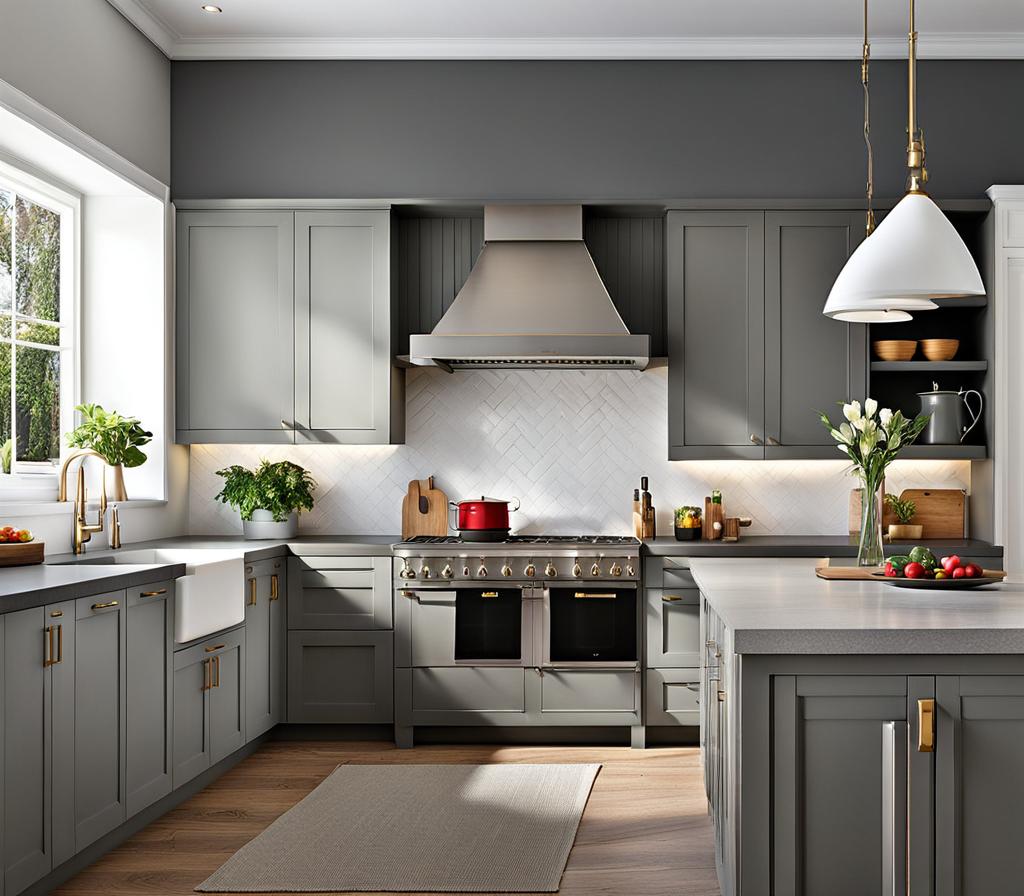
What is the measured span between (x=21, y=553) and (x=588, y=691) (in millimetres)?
2472

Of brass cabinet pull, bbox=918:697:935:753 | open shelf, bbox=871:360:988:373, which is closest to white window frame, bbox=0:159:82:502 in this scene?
brass cabinet pull, bbox=918:697:935:753

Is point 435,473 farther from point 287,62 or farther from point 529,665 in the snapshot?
point 287,62

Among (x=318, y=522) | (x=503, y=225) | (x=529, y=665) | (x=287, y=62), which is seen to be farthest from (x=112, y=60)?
(x=529, y=665)

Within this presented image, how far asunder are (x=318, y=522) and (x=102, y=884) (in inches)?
96.7

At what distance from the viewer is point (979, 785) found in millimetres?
2420

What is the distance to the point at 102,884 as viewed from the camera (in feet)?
10.4

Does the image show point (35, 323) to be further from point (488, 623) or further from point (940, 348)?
point (940, 348)

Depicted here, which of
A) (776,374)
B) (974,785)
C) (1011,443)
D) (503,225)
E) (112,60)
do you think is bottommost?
(974,785)

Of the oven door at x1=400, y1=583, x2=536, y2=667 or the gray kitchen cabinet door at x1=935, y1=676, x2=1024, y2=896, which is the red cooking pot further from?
the gray kitchen cabinet door at x1=935, y1=676, x2=1024, y2=896

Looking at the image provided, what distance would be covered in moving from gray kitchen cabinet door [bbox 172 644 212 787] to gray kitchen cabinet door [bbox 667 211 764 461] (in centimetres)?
237

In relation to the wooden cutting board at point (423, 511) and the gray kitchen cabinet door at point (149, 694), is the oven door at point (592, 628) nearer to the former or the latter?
the wooden cutting board at point (423, 511)

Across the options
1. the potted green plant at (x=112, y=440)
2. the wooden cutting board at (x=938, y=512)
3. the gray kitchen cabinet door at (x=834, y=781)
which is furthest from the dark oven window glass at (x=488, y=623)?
the gray kitchen cabinet door at (x=834, y=781)

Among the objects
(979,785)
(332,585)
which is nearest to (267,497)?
(332,585)

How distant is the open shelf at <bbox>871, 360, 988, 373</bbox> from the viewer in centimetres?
488
